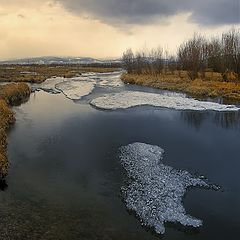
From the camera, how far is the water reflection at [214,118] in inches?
1009

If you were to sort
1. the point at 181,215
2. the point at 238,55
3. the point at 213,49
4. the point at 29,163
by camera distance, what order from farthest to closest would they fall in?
the point at 213,49 → the point at 238,55 → the point at 29,163 → the point at 181,215

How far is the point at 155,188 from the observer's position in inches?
528

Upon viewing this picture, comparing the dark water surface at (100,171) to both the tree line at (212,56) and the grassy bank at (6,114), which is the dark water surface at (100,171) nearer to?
the grassy bank at (6,114)

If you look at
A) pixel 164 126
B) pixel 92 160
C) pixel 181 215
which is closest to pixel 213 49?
pixel 164 126

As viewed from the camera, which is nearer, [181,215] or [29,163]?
[181,215]

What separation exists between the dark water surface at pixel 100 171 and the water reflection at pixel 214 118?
75mm

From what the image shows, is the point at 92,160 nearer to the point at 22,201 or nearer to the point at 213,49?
the point at 22,201

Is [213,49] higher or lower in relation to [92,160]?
higher

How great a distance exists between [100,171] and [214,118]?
15623mm

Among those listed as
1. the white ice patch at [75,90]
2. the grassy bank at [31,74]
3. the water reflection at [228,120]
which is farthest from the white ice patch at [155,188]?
the grassy bank at [31,74]

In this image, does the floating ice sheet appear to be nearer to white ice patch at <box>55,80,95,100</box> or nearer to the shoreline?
white ice patch at <box>55,80,95,100</box>

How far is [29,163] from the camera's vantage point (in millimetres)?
16625

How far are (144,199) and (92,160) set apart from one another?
5.14 metres

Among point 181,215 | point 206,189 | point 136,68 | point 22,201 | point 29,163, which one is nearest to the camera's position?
point 181,215
